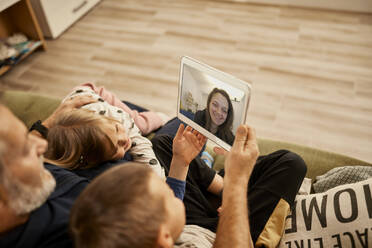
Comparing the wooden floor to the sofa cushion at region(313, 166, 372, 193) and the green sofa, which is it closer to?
the green sofa

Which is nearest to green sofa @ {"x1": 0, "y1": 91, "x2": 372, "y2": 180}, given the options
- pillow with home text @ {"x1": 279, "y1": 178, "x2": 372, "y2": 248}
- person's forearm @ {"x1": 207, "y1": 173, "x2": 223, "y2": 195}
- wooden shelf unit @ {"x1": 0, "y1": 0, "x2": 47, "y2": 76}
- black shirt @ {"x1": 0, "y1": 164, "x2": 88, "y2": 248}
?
person's forearm @ {"x1": 207, "y1": 173, "x2": 223, "y2": 195}

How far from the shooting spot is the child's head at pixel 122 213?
1.95ft

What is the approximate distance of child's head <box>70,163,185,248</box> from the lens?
0.60 m

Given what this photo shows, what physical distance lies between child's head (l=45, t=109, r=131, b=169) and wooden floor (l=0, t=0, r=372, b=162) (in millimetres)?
1063

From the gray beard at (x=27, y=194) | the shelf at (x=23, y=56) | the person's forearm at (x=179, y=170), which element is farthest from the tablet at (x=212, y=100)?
the shelf at (x=23, y=56)

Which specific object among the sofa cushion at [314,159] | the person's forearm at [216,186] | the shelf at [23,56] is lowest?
the sofa cushion at [314,159]

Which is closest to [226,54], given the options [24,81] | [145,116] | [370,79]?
[370,79]

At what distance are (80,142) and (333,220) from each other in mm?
789

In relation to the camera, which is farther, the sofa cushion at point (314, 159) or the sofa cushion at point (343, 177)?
the sofa cushion at point (314, 159)

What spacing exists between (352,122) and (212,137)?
1294mm

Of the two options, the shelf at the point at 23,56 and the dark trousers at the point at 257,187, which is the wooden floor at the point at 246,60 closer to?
the shelf at the point at 23,56

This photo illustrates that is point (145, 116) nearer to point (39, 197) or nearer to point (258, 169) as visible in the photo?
point (258, 169)

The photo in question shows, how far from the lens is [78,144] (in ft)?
3.24

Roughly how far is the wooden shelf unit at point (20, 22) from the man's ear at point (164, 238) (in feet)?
7.42
